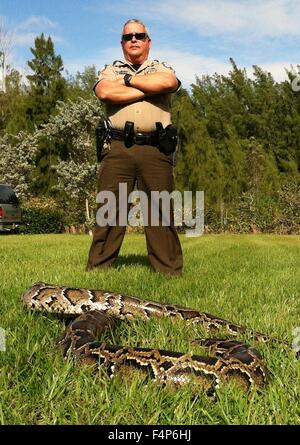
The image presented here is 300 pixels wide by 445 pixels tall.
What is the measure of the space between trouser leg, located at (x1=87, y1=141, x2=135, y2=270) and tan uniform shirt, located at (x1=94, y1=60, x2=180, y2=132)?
33cm

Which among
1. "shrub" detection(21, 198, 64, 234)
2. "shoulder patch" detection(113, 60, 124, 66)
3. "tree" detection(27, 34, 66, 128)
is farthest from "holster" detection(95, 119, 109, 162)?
"tree" detection(27, 34, 66, 128)

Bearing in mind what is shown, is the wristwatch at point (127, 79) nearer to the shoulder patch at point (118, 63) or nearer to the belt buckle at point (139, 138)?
the shoulder patch at point (118, 63)

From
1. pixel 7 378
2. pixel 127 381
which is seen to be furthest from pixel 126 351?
pixel 7 378

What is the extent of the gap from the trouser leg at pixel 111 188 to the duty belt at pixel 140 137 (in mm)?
88

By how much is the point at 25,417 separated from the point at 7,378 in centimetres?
43

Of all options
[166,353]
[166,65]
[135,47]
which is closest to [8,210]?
[135,47]

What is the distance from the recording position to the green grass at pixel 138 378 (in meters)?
2.32

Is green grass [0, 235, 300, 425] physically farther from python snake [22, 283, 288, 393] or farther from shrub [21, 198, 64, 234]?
shrub [21, 198, 64, 234]

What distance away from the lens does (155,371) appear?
2.69m

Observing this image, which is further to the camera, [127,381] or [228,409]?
[127,381]
